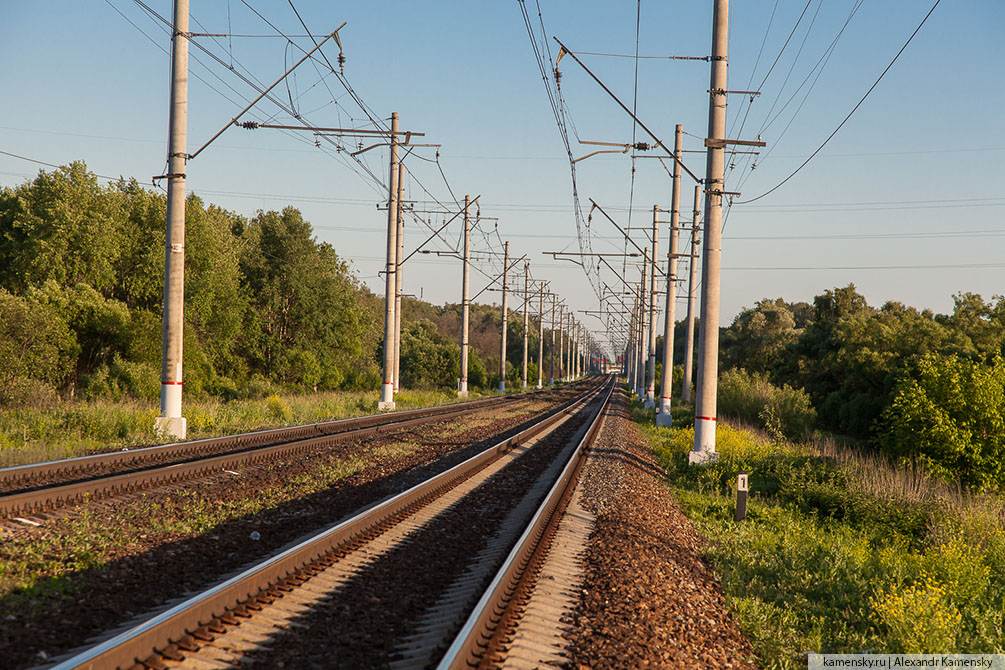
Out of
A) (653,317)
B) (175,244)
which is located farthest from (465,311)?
(175,244)

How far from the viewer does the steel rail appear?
5.29 meters

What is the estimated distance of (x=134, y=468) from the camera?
40.2 feet

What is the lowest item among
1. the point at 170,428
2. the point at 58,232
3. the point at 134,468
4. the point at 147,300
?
the point at 134,468

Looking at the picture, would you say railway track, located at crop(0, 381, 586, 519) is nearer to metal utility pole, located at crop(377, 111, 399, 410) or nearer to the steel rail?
the steel rail

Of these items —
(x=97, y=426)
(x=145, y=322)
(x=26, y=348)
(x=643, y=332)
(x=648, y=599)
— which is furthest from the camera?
(x=643, y=332)

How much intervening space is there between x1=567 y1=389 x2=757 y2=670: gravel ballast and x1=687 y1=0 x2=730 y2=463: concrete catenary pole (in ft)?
15.3

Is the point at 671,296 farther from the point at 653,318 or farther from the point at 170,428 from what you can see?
the point at 170,428

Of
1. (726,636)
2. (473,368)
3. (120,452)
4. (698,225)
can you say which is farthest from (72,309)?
(473,368)

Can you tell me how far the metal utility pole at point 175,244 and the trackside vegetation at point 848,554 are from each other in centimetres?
1124

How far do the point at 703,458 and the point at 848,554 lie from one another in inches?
280

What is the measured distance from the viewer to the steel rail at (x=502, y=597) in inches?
208

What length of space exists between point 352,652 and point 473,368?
58.3 meters

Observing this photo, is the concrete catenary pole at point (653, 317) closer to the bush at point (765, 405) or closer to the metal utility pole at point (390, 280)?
the bush at point (765, 405)

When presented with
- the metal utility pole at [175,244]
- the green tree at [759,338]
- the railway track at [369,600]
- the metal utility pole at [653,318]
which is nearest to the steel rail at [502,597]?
the railway track at [369,600]
